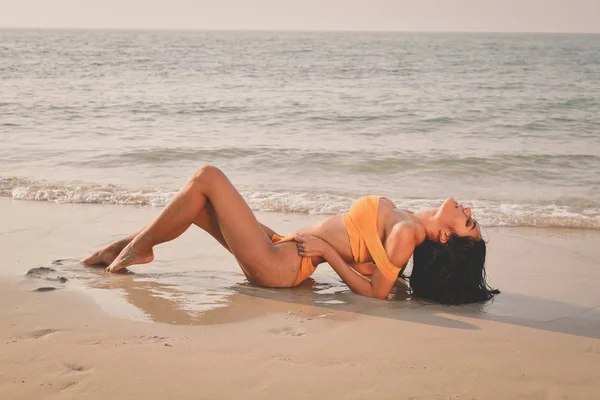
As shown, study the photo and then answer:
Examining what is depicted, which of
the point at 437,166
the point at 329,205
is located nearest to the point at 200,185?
the point at 329,205

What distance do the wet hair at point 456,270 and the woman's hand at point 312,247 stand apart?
0.70 metres

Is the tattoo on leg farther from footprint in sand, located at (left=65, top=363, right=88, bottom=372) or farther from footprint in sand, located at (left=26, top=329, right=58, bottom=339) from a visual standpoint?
footprint in sand, located at (left=65, top=363, right=88, bottom=372)

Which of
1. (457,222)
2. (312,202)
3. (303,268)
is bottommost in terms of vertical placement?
(303,268)

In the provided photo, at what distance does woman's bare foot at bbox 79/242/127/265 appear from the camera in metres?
5.09

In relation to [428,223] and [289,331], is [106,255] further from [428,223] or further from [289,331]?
[428,223]

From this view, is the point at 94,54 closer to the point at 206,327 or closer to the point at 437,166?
the point at 437,166

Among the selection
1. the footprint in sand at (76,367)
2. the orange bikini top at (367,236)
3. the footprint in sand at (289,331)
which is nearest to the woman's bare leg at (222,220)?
the orange bikini top at (367,236)

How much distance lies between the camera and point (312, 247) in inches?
188

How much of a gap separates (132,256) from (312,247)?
1.26 m

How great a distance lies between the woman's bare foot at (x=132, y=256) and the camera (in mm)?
4836

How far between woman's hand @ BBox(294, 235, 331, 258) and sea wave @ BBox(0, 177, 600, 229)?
259 cm

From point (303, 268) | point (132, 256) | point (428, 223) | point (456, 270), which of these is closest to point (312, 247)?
point (303, 268)

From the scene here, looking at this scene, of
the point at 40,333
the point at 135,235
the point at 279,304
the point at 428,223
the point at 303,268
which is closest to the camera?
the point at 40,333

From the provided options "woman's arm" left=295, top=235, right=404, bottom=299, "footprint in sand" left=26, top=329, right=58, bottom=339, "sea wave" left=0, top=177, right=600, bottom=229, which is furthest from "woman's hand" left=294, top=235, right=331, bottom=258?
"sea wave" left=0, top=177, right=600, bottom=229
